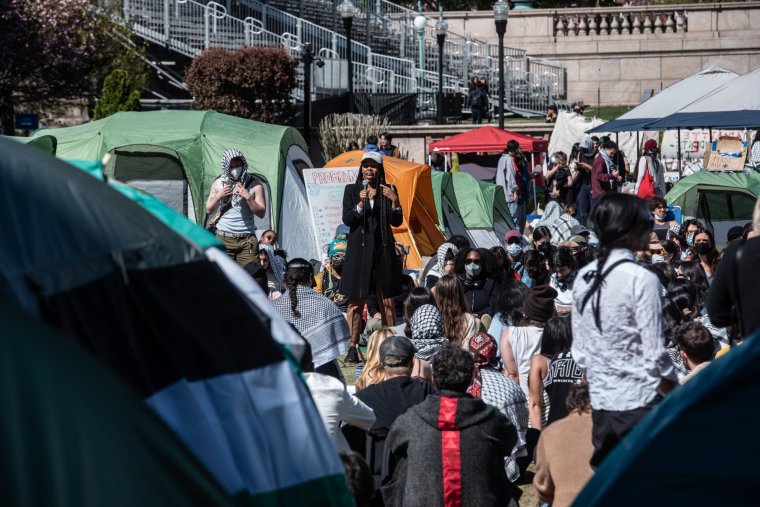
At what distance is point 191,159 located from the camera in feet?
53.9

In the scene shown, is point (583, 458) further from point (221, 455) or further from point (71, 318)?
point (71, 318)

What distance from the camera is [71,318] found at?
286 cm

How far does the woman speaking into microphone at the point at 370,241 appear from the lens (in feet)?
38.7

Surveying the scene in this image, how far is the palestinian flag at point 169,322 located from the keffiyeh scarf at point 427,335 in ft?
15.0

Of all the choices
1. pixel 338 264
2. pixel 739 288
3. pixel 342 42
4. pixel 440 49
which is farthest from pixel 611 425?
pixel 342 42

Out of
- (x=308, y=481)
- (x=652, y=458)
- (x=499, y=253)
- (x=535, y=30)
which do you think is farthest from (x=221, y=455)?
(x=535, y=30)

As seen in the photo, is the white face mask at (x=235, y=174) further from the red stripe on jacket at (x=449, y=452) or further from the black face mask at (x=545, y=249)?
the red stripe on jacket at (x=449, y=452)

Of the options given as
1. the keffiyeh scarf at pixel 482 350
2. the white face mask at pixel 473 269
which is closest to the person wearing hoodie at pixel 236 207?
the white face mask at pixel 473 269

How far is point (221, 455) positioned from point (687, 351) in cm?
410

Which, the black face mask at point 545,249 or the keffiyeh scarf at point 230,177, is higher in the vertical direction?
the keffiyeh scarf at point 230,177

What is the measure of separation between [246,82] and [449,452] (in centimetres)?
2369

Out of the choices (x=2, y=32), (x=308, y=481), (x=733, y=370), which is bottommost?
(x=308, y=481)

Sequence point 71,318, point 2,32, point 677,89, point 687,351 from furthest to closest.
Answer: point 2,32 < point 677,89 < point 687,351 < point 71,318

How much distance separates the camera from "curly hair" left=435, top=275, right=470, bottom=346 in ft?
28.9
